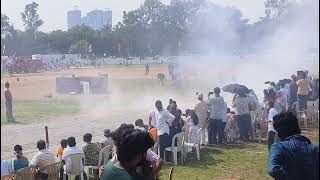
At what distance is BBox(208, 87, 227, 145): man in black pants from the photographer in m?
11.8

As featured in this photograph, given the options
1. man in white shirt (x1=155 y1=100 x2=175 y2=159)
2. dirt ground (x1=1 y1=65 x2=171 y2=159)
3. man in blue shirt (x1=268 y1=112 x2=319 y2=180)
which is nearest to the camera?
man in blue shirt (x1=268 y1=112 x2=319 y2=180)

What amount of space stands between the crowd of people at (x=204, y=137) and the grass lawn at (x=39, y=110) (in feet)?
27.8

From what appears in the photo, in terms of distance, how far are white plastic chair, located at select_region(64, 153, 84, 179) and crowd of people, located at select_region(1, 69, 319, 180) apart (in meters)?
0.08

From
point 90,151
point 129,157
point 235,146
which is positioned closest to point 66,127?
point 235,146

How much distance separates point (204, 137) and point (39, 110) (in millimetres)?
10927

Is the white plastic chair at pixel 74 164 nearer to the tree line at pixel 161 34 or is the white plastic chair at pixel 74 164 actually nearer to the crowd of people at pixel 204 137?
the crowd of people at pixel 204 137

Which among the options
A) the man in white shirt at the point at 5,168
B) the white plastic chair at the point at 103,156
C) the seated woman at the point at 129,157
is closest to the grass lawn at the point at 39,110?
the white plastic chair at the point at 103,156

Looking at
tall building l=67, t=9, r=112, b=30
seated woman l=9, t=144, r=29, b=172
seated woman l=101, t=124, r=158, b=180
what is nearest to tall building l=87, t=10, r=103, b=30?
tall building l=67, t=9, r=112, b=30

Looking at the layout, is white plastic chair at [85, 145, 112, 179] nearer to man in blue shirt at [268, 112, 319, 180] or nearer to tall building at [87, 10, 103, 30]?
man in blue shirt at [268, 112, 319, 180]

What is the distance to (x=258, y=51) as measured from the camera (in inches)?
1481

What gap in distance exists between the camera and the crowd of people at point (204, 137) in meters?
3.19

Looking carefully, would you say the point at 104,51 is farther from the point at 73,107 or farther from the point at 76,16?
the point at 73,107

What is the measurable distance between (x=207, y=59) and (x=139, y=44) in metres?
27.0

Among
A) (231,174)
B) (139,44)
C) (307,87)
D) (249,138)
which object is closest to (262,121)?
(249,138)
